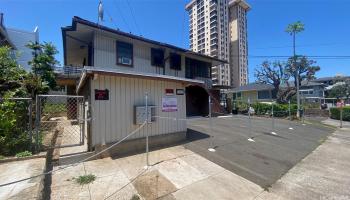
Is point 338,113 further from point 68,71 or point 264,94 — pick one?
point 68,71

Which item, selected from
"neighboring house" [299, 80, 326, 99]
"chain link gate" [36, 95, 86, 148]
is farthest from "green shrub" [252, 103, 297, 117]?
"neighboring house" [299, 80, 326, 99]

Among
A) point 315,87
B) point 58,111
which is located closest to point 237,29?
point 315,87

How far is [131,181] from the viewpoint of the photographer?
467 centimetres

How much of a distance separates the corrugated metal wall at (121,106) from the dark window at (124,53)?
527cm

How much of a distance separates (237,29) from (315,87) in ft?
182

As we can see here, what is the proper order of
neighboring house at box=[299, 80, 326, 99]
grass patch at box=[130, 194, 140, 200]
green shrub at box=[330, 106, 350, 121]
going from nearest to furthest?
grass patch at box=[130, 194, 140, 200] < green shrub at box=[330, 106, 350, 121] < neighboring house at box=[299, 80, 326, 99]

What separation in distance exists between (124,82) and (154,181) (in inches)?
131

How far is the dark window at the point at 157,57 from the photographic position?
45.2 feet

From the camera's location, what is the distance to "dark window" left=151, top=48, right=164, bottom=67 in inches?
542

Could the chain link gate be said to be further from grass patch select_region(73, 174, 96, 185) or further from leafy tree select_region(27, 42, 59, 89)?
grass patch select_region(73, 174, 96, 185)

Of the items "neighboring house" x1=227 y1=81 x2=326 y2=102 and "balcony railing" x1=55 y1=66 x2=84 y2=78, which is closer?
"balcony railing" x1=55 y1=66 x2=84 y2=78

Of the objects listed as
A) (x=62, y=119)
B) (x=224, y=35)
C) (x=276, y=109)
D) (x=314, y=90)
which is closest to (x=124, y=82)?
(x=62, y=119)

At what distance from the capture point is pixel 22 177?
13.4 ft

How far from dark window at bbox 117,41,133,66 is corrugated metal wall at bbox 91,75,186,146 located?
5271 mm
